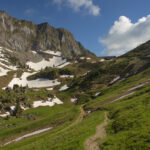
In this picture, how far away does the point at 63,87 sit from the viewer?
128 metres

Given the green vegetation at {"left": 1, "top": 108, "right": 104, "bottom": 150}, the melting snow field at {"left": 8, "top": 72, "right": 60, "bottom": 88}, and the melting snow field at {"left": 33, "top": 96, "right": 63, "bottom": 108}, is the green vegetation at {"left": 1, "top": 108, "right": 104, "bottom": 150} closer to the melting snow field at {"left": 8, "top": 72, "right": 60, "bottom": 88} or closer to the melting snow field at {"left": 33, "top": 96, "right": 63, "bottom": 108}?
the melting snow field at {"left": 33, "top": 96, "right": 63, "bottom": 108}

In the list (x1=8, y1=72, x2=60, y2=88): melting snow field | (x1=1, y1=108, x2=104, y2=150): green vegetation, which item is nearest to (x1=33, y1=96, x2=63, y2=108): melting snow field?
(x1=1, y1=108, x2=104, y2=150): green vegetation

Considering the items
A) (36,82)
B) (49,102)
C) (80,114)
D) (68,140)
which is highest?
(36,82)

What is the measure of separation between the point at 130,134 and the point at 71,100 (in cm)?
7837

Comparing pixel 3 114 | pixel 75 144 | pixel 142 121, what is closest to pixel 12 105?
pixel 3 114

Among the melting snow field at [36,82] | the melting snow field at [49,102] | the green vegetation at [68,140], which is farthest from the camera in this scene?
the melting snow field at [36,82]

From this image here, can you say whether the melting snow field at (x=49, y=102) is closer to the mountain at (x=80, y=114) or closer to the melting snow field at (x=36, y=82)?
the mountain at (x=80, y=114)

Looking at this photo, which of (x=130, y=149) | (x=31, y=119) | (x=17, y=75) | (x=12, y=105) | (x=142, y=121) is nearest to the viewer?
(x=130, y=149)

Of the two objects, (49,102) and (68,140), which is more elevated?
(49,102)

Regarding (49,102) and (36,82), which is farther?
(36,82)

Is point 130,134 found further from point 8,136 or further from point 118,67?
point 118,67

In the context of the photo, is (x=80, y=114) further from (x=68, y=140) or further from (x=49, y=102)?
(x=49, y=102)

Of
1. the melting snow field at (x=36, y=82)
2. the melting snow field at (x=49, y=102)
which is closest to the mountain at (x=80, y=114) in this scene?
the melting snow field at (x=49, y=102)

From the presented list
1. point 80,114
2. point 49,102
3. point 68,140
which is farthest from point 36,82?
point 68,140
